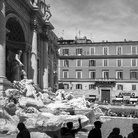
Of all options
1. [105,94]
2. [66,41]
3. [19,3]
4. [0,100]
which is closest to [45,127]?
[0,100]

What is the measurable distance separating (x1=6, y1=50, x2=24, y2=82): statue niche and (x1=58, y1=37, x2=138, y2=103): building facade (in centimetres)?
3488

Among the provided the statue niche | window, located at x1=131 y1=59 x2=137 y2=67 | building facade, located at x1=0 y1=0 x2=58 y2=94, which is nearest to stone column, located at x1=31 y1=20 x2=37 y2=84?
building facade, located at x1=0 y1=0 x2=58 y2=94

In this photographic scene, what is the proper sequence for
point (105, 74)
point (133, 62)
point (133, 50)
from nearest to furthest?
point (133, 62) → point (133, 50) → point (105, 74)

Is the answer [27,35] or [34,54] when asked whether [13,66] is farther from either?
[27,35]

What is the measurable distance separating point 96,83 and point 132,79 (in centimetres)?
799

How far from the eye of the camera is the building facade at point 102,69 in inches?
2453

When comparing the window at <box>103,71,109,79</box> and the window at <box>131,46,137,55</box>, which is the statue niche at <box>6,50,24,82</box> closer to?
the window at <box>103,71,109,79</box>

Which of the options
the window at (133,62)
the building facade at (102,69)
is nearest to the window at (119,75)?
the building facade at (102,69)

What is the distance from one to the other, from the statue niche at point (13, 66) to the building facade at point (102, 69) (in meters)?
34.9

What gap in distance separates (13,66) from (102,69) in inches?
1477

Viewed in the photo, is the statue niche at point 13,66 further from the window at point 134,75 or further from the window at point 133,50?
the window at point 133,50

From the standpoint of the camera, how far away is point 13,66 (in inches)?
1156

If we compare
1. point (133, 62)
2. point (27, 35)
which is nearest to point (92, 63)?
point (133, 62)

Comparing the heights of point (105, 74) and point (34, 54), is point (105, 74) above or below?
below
